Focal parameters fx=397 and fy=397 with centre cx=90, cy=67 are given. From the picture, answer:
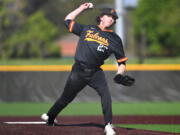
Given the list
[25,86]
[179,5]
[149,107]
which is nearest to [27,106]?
[25,86]

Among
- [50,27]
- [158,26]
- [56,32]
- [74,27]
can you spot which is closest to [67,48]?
[56,32]

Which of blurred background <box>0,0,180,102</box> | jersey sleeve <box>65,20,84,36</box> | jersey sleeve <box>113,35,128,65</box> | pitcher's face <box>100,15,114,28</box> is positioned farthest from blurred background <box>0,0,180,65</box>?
jersey sleeve <box>113,35,128,65</box>

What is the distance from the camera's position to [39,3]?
48.5 m

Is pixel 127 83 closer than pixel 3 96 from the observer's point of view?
Yes

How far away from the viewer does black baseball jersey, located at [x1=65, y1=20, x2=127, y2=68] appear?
17.8 feet

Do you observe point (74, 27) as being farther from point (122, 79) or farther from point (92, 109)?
point (92, 109)

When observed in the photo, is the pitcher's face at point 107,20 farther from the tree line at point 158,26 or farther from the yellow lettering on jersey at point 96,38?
the tree line at point 158,26

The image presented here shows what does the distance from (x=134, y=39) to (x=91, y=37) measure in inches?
2264

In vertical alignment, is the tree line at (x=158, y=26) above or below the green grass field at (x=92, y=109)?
below

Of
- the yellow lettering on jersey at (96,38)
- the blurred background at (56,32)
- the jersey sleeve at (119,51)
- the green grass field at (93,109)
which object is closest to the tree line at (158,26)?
the blurred background at (56,32)

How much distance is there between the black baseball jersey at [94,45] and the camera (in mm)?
5434

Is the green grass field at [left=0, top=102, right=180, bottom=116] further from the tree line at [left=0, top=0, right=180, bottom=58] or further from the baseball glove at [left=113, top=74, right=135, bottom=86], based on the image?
the tree line at [left=0, top=0, right=180, bottom=58]

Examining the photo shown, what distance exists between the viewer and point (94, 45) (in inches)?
213

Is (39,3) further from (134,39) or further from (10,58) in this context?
(134,39)
